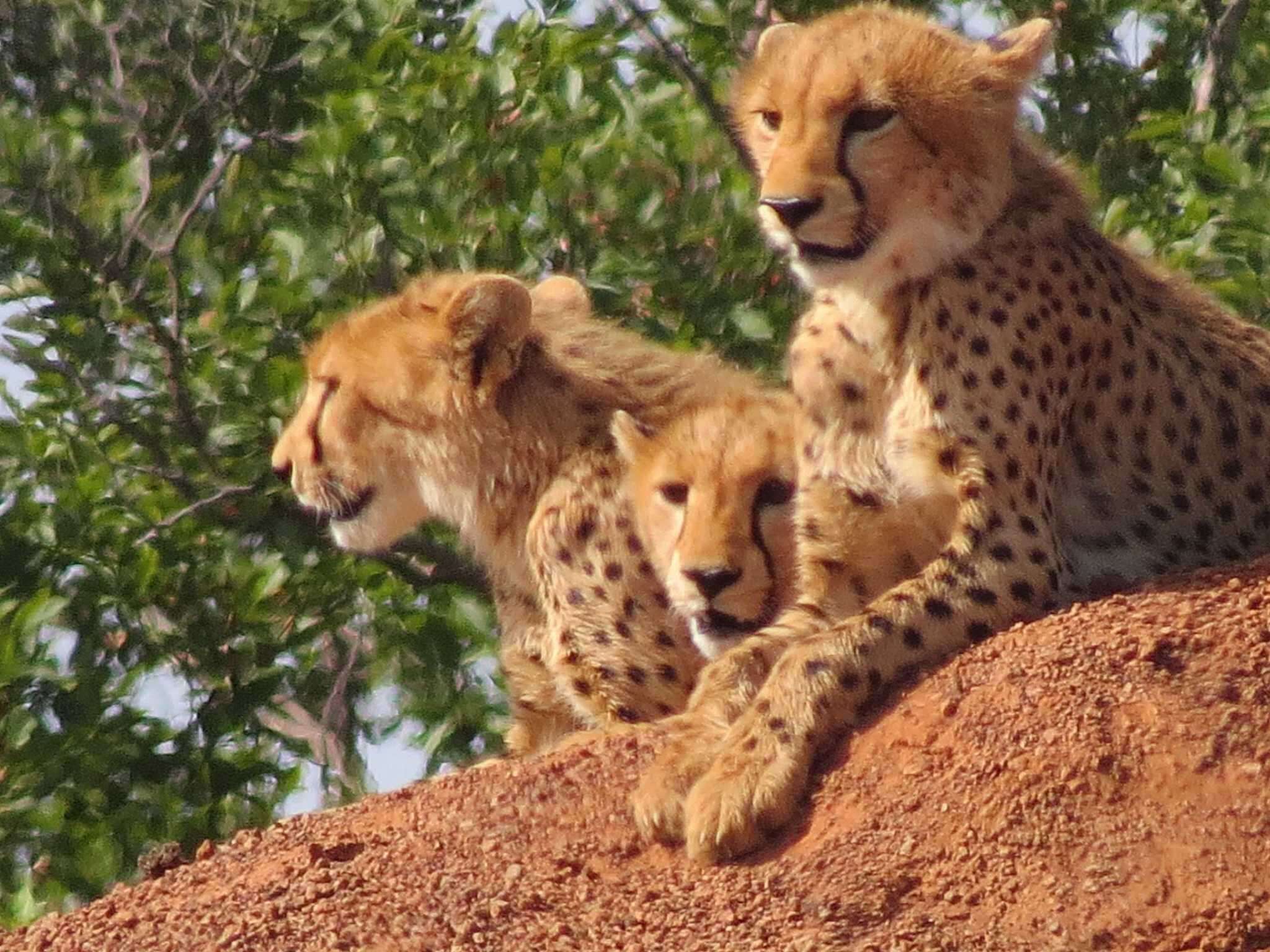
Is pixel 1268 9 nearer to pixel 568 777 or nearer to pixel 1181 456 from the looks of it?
pixel 1181 456

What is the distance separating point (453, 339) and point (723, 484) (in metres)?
0.77

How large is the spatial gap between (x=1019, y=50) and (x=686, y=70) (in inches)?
60.8

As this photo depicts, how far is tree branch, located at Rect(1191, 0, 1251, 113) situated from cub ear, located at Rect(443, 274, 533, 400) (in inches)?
68.0

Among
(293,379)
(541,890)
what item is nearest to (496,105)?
(293,379)

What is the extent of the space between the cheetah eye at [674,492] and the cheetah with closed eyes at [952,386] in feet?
0.86

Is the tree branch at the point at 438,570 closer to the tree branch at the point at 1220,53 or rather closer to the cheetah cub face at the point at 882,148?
the cheetah cub face at the point at 882,148

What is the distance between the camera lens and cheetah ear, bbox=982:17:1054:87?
438 centimetres

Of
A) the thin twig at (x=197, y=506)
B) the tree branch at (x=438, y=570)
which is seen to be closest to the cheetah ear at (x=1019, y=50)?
the tree branch at (x=438, y=570)

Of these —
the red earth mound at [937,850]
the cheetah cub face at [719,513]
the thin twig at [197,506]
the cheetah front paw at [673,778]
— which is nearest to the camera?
the red earth mound at [937,850]

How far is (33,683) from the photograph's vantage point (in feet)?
17.4

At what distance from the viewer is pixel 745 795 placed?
382 cm

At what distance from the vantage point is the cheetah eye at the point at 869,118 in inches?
165

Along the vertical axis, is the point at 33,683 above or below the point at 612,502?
below

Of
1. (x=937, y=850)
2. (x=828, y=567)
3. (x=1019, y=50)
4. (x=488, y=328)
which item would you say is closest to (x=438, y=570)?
(x=488, y=328)
